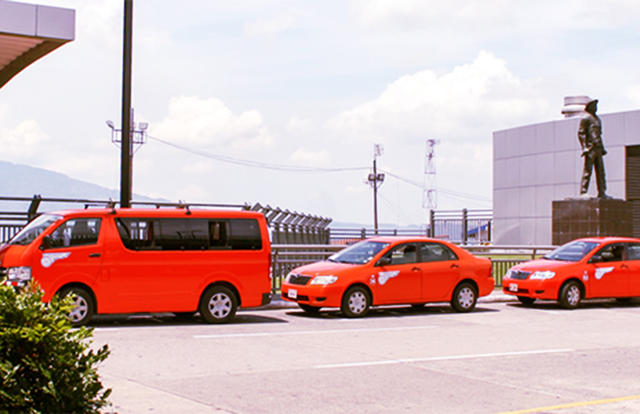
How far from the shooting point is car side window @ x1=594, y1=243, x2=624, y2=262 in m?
19.4

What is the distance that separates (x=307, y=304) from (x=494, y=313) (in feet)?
14.1

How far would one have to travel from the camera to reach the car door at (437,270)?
16.9 meters

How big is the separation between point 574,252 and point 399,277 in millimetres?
5478

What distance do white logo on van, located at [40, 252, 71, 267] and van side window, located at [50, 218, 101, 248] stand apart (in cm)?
16

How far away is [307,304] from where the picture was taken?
15781mm

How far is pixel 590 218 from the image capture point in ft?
87.6

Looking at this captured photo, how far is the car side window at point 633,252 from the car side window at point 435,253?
5.06m

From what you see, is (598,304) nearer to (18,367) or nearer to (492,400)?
(492,400)

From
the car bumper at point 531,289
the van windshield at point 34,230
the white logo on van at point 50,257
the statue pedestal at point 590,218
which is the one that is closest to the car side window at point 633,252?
the car bumper at point 531,289

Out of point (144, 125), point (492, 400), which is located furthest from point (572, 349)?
point (144, 125)

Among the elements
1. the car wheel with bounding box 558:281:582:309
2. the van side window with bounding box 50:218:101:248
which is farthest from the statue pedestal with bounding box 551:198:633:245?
the van side window with bounding box 50:218:101:248

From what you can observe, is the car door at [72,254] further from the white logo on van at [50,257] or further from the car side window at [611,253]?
the car side window at [611,253]

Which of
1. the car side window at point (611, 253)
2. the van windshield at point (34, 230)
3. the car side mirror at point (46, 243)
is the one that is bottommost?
the car side window at point (611, 253)

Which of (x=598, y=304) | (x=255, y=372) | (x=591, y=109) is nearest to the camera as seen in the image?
(x=255, y=372)
